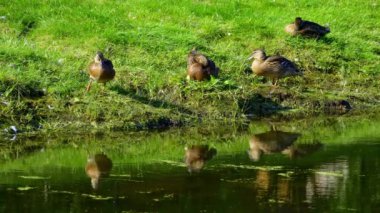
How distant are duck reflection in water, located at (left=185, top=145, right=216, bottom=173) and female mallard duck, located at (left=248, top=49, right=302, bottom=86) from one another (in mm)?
3184

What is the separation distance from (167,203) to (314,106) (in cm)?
608

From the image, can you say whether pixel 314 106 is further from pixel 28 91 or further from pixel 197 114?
pixel 28 91

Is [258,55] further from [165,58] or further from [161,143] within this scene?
[161,143]

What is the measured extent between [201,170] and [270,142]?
199cm

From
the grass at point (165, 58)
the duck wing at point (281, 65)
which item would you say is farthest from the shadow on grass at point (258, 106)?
the duck wing at point (281, 65)

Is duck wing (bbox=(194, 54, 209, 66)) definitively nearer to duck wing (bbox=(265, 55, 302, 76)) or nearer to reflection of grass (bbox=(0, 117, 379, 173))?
duck wing (bbox=(265, 55, 302, 76))

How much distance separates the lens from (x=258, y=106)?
13.7 metres

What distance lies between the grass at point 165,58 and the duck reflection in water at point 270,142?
3.53 ft

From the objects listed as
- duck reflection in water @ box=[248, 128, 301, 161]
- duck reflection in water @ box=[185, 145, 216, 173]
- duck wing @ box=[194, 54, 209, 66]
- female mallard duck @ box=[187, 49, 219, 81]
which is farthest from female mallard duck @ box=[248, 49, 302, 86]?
duck reflection in water @ box=[185, 145, 216, 173]

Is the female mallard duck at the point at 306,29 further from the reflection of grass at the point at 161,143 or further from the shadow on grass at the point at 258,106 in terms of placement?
the reflection of grass at the point at 161,143

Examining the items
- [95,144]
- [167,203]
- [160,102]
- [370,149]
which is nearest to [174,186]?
[167,203]

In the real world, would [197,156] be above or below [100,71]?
below

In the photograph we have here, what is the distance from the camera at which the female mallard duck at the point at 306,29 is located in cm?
1641

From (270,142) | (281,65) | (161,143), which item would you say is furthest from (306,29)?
(161,143)
